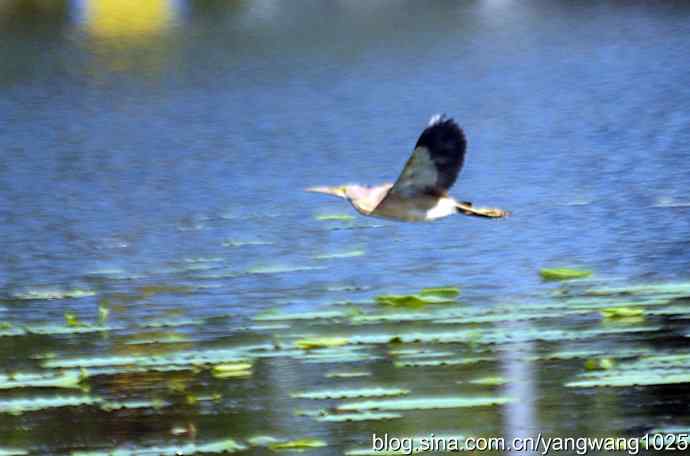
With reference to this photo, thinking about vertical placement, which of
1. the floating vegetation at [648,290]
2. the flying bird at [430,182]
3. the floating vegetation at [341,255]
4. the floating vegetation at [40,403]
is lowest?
the floating vegetation at [648,290]

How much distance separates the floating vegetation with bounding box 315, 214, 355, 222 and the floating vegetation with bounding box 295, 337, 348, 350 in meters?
2.69

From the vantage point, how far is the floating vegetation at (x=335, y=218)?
382 inches

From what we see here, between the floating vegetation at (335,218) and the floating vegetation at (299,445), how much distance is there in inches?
157

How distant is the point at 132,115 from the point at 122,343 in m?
7.51

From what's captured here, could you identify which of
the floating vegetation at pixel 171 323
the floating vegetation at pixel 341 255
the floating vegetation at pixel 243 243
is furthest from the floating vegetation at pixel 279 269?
the floating vegetation at pixel 171 323

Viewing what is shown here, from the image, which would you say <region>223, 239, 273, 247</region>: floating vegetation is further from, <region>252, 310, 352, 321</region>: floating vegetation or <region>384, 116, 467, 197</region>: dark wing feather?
<region>384, 116, 467, 197</region>: dark wing feather

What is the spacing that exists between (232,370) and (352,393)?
2.05 ft

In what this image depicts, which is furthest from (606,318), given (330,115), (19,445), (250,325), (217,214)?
(330,115)

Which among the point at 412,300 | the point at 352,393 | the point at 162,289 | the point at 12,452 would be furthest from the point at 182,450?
the point at 162,289

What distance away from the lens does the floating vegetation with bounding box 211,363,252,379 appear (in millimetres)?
6594

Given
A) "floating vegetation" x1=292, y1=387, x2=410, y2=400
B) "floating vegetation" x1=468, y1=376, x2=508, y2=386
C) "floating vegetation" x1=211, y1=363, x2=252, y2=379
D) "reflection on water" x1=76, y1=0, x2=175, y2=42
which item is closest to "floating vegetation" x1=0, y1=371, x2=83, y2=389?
"floating vegetation" x1=211, y1=363, x2=252, y2=379

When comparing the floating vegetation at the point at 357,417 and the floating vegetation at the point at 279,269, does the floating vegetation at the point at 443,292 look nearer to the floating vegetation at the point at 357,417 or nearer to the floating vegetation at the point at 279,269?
the floating vegetation at the point at 279,269

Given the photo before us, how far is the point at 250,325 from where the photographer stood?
7.46m

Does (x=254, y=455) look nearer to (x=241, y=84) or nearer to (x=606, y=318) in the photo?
(x=606, y=318)
